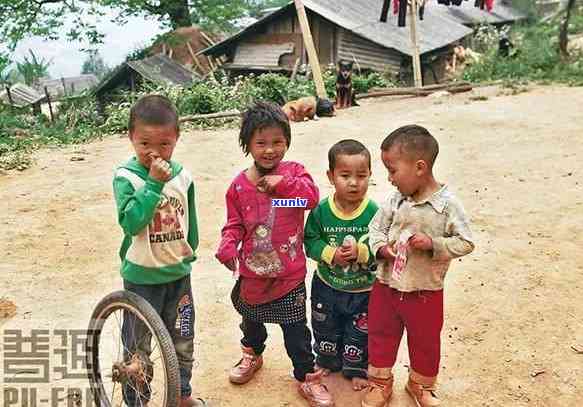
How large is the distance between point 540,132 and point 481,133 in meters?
0.85

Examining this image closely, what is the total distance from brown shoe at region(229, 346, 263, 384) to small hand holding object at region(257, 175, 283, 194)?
0.98 m

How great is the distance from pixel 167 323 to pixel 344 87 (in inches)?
426

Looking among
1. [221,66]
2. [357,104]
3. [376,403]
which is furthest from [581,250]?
[221,66]

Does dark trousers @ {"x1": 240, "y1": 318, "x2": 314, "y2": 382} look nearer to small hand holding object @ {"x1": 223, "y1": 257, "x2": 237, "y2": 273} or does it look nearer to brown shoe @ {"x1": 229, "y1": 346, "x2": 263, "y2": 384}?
brown shoe @ {"x1": 229, "y1": 346, "x2": 263, "y2": 384}

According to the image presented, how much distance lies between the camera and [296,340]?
262cm

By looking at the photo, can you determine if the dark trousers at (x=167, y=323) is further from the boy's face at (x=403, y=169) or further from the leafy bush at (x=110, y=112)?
the leafy bush at (x=110, y=112)

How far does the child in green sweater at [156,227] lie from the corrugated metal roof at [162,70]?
559 inches

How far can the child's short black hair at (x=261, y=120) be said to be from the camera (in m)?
2.37

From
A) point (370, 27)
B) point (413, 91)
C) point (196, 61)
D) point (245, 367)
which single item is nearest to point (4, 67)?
point (196, 61)

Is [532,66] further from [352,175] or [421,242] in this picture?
[421,242]

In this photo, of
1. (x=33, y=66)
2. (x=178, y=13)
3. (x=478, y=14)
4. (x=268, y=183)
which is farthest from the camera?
(x=478, y=14)

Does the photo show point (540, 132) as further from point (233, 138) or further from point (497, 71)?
point (497, 71)

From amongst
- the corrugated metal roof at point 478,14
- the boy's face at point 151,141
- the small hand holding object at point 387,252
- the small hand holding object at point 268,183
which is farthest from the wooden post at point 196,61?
the small hand holding object at point 387,252

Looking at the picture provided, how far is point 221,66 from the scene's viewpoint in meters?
19.8
